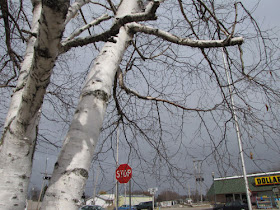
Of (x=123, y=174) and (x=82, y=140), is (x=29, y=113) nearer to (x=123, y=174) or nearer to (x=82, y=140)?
(x=82, y=140)

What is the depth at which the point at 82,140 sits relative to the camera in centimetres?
122

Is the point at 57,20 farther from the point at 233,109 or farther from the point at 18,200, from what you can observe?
the point at 233,109

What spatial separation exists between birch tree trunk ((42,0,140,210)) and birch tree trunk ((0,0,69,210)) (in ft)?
0.79

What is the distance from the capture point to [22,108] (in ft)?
3.66

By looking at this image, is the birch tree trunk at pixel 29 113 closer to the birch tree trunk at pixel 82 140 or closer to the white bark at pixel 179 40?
the birch tree trunk at pixel 82 140

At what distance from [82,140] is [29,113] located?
0.31 metres

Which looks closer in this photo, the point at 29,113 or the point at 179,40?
the point at 29,113

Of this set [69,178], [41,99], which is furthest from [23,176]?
[41,99]

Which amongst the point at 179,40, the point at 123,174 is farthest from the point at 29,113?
the point at 123,174

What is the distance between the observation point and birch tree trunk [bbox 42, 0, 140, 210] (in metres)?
1.06

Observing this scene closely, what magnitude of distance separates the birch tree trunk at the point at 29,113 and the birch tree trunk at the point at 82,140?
0.79ft

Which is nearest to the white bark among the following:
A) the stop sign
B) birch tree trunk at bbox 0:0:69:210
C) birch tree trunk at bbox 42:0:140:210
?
birch tree trunk at bbox 42:0:140:210

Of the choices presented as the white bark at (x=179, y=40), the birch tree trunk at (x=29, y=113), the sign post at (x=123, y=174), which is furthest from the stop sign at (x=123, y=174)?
the white bark at (x=179, y=40)

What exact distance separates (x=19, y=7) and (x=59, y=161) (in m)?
3.29
